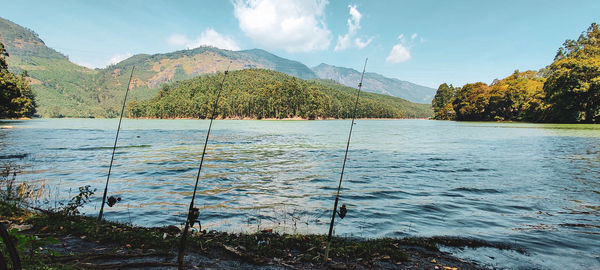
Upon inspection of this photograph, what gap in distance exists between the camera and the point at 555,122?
7462 centimetres

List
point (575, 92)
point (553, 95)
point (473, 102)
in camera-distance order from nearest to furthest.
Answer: point (575, 92), point (553, 95), point (473, 102)

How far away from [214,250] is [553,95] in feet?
282

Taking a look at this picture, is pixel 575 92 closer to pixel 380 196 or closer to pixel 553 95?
pixel 553 95

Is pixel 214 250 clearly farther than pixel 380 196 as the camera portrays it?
No

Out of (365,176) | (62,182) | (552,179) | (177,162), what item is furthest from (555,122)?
(62,182)

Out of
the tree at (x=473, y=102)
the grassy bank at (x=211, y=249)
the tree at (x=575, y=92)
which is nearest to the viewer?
the grassy bank at (x=211, y=249)

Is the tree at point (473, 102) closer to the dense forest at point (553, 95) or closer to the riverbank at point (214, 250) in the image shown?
the dense forest at point (553, 95)

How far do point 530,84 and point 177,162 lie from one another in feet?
367

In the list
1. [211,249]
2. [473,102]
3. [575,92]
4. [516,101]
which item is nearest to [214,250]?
[211,249]

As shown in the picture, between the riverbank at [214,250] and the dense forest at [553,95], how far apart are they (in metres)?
→ 77.3

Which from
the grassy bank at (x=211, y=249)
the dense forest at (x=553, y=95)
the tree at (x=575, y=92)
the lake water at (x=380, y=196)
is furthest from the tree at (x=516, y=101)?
the grassy bank at (x=211, y=249)

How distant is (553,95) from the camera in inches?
2630

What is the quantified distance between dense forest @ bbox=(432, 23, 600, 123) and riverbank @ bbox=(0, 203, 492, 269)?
77301 mm

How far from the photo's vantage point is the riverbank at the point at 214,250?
4301 millimetres
